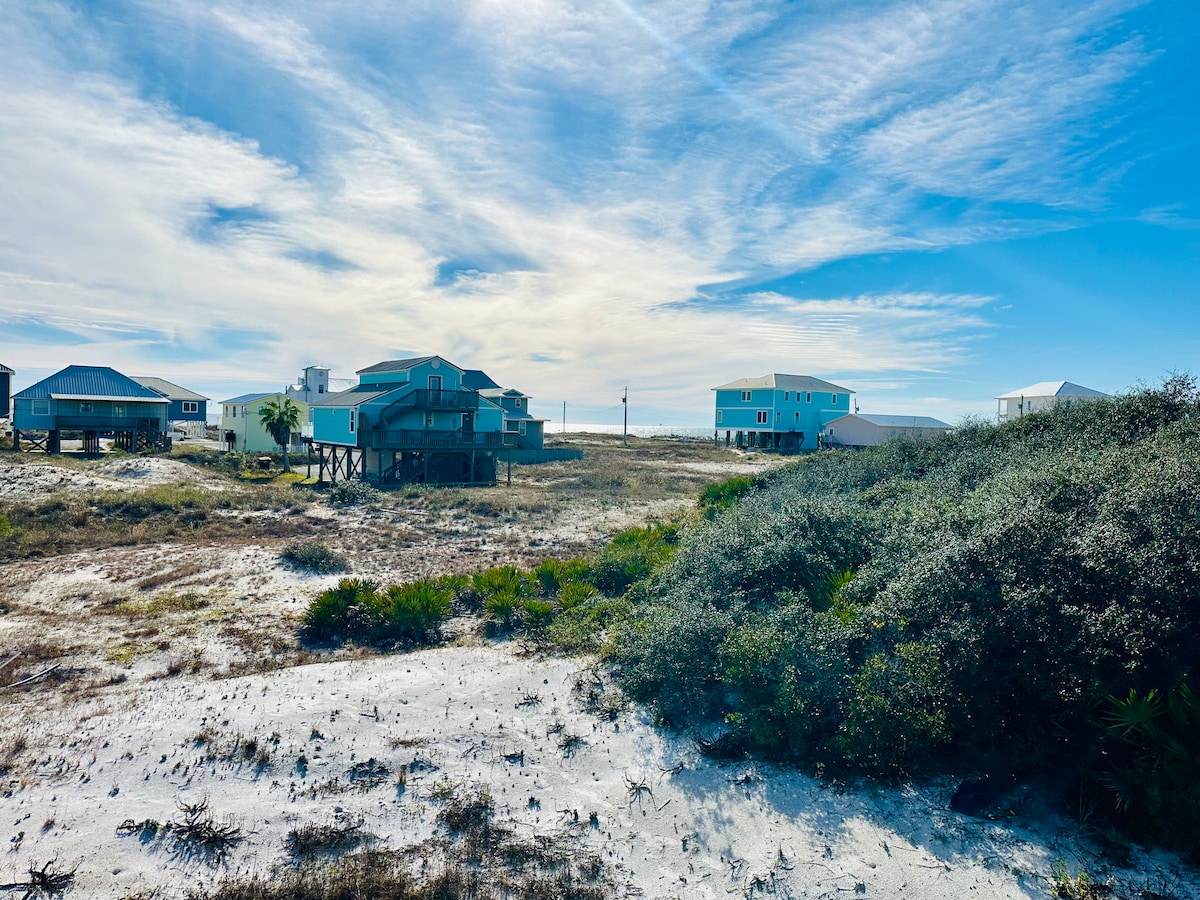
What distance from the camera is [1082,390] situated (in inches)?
1971

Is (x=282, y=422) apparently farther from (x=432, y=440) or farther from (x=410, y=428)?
(x=432, y=440)

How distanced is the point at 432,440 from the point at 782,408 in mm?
36251

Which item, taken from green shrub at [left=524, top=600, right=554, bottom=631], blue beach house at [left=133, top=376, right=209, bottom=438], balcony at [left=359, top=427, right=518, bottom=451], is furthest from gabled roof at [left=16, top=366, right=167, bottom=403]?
green shrub at [left=524, top=600, right=554, bottom=631]

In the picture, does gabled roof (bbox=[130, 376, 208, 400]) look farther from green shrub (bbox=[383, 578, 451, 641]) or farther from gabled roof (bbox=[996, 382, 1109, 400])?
gabled roof (bbox=[996, 382, 1109, 400])

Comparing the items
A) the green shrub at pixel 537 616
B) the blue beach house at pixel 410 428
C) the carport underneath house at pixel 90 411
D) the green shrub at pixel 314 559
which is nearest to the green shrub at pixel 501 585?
the green shrub at pixel 537 616

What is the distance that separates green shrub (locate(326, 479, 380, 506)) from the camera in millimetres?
29469

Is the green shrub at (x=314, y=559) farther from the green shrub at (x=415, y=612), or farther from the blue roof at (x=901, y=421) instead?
the blue roof at (x=901, y=421)

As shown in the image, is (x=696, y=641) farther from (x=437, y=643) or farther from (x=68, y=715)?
(x=68, y=715)

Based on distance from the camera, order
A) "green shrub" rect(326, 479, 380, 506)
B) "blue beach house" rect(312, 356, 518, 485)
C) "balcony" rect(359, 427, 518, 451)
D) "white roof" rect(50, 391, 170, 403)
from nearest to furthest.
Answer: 1. "green shrub" rect(326, 479, 380, 506)
2. "balcony" rect(359, 427, 518, 451)
3. "blue beach house" rect(312, 356, 518, 485)
4. "white roof" rect(50, 391, 170, 403)

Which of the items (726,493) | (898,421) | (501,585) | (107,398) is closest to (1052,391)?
(898,421)

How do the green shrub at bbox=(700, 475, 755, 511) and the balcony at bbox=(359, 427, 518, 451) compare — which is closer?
the green shrub at bbox=(700, 475, 755, 511)

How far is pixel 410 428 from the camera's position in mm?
40188

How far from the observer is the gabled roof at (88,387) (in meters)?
42.6

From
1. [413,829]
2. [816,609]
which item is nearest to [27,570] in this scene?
[413,829]
